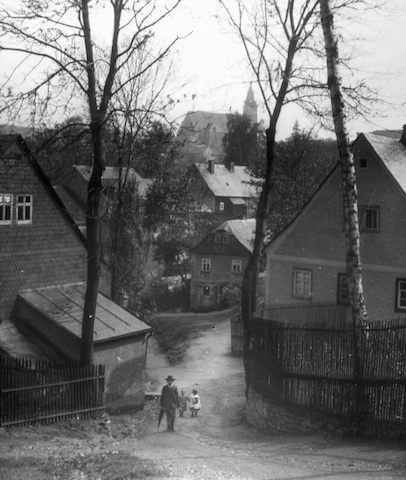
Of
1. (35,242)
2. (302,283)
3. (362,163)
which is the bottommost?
→ (302,283)

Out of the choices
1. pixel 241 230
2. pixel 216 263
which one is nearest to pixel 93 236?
pixel 216 263

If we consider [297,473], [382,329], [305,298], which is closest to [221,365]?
[305,298]

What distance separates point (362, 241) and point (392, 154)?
3817 millimetres

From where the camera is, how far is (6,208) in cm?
2214

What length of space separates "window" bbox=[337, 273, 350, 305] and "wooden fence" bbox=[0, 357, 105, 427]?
39.0 feet

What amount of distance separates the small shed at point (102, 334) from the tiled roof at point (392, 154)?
11.5m

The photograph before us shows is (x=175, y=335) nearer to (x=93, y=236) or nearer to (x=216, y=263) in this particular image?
(x=216, y=263)

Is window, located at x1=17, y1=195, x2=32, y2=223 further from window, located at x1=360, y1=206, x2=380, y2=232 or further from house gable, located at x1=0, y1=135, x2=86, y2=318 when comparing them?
window, located at x1=360, y1=206, x2=380, y2=232

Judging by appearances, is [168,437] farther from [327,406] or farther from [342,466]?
[342,466]

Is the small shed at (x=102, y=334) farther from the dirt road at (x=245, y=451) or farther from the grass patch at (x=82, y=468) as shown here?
the grass patch at (x=82, y=468)

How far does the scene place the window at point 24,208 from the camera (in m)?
22.4

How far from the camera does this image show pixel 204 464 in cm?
1081

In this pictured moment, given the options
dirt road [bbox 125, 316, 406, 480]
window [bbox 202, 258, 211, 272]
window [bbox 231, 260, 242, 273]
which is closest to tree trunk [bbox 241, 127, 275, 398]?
dirt road [bbox 125, 316, 406, 480]

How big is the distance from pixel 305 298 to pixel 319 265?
1799mm
